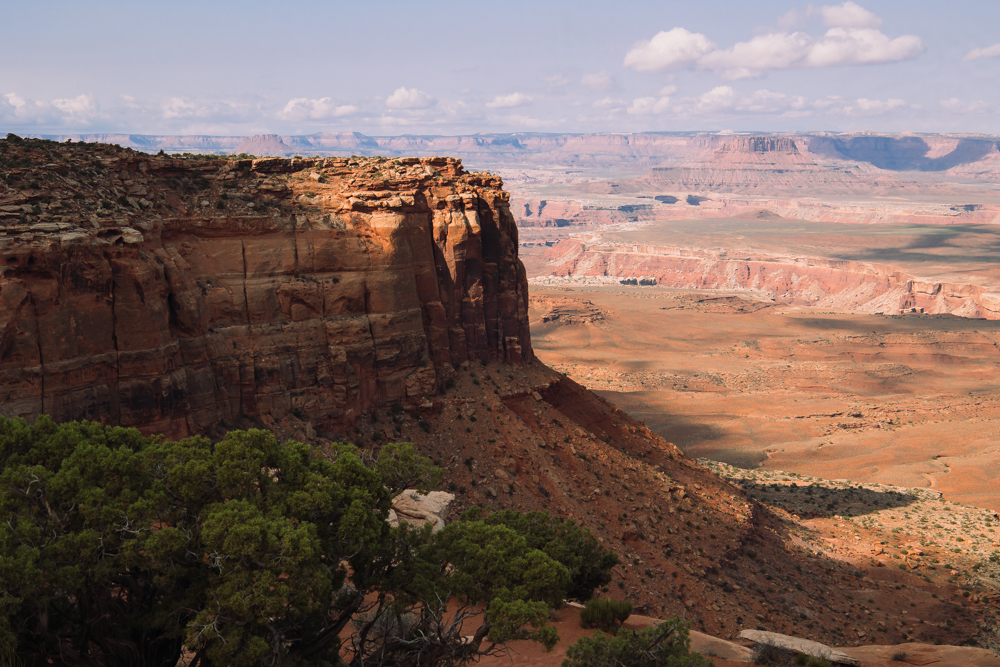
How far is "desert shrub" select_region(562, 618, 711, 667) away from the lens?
2059 cm

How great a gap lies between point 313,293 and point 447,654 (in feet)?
65.7

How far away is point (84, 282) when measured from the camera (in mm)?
28609

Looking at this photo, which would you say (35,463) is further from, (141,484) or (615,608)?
(615,608)

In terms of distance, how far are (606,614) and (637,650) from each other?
821cm

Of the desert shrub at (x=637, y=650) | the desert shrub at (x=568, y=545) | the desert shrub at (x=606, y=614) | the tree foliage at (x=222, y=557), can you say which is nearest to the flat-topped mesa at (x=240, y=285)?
the tree foliage at (x=222, y=557)

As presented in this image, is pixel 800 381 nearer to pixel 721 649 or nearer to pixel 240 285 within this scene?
pixel 721 649

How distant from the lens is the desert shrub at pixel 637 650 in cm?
2059

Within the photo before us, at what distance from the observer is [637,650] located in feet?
68.3

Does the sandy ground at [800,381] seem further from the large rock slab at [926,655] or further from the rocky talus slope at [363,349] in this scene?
the large rock slab at [926,655]

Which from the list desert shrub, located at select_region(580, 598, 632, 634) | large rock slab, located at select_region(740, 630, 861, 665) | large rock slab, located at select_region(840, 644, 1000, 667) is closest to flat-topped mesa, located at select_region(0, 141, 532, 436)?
desert shrub, located at select_region(580, 598, 632, 634)

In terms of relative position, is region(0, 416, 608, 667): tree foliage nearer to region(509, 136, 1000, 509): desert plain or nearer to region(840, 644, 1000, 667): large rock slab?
region(840, 644, 1000, 667): large rock slab

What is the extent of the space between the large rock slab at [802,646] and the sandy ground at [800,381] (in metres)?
37.6

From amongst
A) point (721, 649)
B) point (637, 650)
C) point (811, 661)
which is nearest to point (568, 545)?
point (637, 650)

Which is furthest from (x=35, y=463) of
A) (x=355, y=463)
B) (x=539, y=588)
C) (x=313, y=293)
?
(x=313, y=293)
